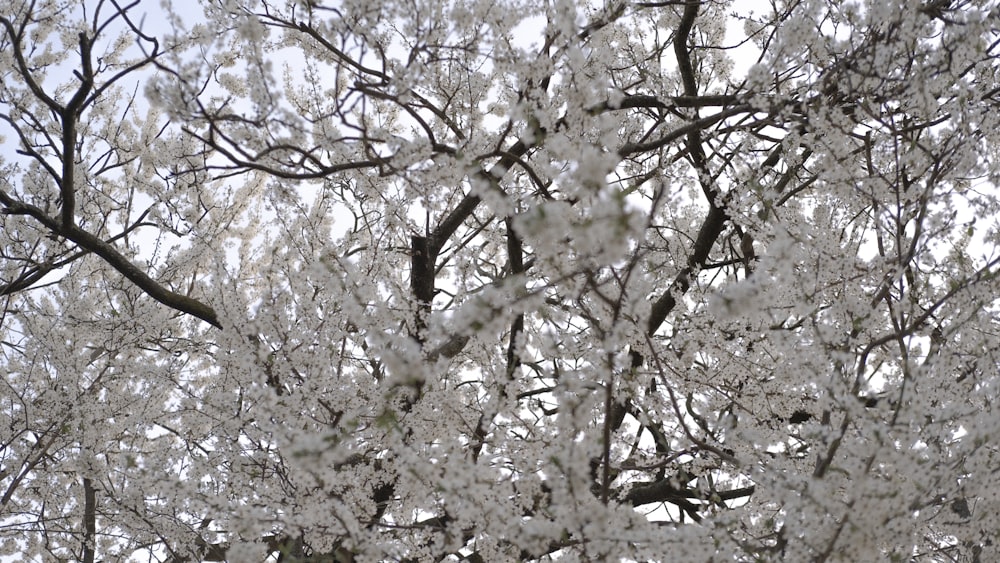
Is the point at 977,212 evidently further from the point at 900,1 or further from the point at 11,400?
the point at 11,400

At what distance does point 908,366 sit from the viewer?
2.79m

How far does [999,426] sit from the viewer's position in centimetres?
231

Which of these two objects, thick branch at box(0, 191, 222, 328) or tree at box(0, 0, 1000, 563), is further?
thick branch at box(0, 191, 222, 328)

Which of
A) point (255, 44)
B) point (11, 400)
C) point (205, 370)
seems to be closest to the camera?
point (255, 44)

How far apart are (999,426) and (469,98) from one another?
3708 millimetres

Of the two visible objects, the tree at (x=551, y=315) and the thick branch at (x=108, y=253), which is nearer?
the tree at (x=551, y=315)

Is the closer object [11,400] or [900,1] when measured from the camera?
[900,1]

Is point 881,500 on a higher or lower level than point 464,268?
lower

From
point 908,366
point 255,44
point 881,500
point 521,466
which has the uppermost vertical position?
point 255,44

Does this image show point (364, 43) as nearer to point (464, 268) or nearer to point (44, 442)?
point (464, 268)

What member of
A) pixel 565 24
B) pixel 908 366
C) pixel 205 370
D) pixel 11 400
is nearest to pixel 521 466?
pixel 908 366

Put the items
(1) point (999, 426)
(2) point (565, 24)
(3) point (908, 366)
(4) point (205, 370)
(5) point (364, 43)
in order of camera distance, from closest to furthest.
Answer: (1) point (999, 426), (3) point (908, 366), (2) point (565, 24), (5) point (364, 43), (4) point (205, 370)

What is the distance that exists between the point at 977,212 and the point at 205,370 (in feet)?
25.6

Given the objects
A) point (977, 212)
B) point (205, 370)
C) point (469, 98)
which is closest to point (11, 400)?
point (205, 370)
